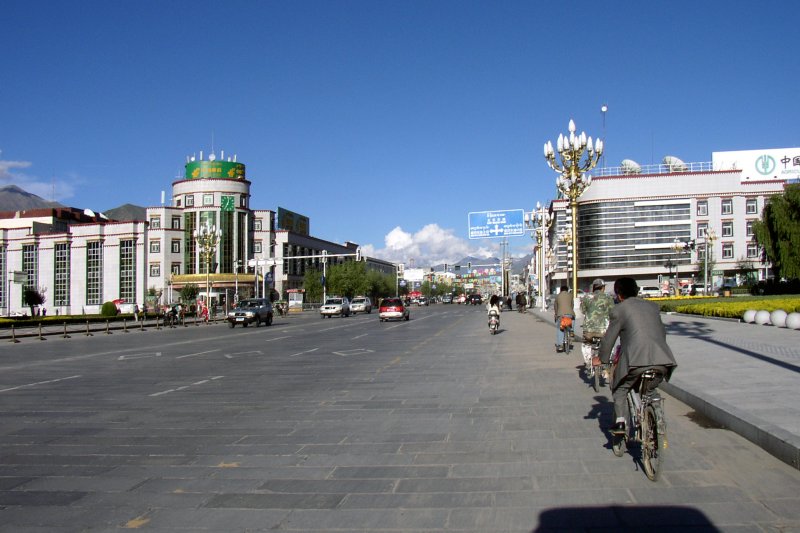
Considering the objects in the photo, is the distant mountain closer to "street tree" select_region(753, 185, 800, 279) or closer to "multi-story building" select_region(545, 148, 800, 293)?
"multi-story building" select_region(545, 148, 800, 293)

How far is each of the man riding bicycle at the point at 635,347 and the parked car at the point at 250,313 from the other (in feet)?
124

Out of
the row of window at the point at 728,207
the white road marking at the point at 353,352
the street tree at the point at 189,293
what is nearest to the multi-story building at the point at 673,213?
the row of window at the point at 728,207

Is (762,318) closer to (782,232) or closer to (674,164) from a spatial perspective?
(782,232)

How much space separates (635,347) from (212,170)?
87.4 metres

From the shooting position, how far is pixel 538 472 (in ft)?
20.6

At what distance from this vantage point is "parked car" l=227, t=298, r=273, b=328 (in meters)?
42.3

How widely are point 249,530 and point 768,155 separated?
104 m

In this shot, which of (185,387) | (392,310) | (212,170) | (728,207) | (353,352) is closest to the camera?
(185,387)

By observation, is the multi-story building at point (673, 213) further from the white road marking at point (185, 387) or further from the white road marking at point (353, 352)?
the white road marking at point (185, 387)

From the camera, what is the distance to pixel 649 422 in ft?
19.6

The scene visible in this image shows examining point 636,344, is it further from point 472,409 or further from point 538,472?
point 472,409

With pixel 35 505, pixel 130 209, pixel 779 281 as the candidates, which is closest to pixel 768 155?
pixel 779 281

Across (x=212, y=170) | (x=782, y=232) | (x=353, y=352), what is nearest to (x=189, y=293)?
(x=212, y=170)

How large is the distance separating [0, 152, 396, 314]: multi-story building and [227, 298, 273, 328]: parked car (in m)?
40.7
